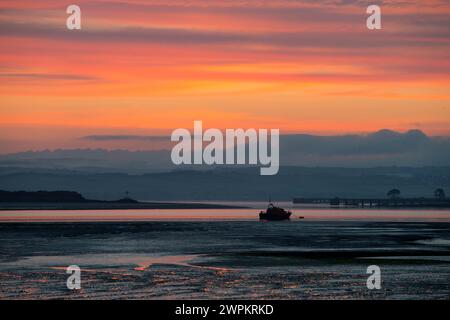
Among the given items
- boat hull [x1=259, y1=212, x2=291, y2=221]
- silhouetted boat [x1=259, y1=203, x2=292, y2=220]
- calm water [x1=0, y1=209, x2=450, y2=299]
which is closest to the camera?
calm water [x1=0, y1=209, x2=450, y2=299]

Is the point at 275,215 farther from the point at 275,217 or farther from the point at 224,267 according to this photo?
the point at 224,267

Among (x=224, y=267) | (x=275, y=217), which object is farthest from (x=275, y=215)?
(x=224, y=267)

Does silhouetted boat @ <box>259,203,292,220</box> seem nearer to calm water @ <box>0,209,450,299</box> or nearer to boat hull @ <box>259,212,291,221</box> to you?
boat hull @ <box>259,212,291,221</box>

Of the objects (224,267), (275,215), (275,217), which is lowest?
(224,267)

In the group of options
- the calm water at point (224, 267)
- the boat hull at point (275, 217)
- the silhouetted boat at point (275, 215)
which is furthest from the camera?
the silhouetted boat at point (275, 215)

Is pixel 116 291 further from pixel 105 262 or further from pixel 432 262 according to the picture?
pixel 432 262

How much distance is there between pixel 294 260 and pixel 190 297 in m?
24.3

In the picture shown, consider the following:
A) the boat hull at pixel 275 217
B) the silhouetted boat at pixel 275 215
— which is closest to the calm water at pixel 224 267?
the boat hull at pixel 275 217

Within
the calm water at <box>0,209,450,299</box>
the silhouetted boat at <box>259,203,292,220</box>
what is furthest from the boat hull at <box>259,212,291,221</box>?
the calm water at <box>0,209,450,299</box>

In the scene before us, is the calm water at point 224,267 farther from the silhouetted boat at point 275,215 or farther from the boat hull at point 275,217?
the silhouetted boat at point 275,215

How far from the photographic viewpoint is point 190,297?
48438 millimetres

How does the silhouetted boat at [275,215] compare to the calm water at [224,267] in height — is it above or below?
above

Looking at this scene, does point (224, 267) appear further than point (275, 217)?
No
